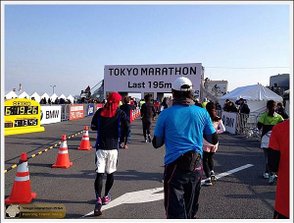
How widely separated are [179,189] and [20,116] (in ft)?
43.2

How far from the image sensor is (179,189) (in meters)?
3.13

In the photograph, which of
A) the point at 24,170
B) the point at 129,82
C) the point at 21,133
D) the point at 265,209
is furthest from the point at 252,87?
the point at 24,170

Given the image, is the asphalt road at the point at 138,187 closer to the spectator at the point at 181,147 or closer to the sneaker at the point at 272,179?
the sneaker at the point at 272,179

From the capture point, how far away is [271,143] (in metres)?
2.78

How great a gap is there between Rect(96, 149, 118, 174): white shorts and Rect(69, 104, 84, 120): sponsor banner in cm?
2013

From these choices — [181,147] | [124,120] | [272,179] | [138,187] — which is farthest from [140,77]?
[181,147]

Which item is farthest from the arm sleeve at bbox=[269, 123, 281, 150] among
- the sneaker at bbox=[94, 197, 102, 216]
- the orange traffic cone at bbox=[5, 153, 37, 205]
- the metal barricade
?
the metal barricade

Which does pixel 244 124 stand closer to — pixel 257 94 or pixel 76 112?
pixel 257 94

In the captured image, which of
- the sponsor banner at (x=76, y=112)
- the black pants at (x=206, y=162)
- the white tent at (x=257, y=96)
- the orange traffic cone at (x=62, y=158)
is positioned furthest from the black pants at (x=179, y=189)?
the sponsor banner at (x=76, y=112)

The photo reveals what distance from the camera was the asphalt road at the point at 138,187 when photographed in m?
4.79

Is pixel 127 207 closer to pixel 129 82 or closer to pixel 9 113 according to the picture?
pixel 9 113

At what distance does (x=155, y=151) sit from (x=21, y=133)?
7.60 meters

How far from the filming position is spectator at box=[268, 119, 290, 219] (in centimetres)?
268

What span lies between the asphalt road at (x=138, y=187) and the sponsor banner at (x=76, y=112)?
1458cm
